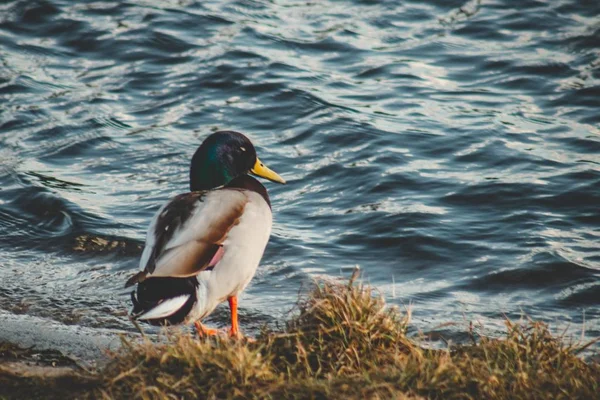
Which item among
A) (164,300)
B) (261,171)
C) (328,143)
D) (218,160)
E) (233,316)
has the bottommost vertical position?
(328,143)

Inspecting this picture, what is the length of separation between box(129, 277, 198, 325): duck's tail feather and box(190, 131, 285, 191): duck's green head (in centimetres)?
101

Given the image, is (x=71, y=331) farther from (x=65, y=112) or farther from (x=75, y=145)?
(x=65, y=112)

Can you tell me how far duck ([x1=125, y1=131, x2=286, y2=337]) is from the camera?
4.19 meters

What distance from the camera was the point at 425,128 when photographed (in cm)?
811

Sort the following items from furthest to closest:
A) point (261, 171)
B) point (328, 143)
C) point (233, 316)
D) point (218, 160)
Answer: point (328, 143)
point (261, 171)
point (218, 160)
point (233, 316)

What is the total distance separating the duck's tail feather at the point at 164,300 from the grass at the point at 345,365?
0.50 metres

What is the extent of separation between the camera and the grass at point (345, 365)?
3.27 metres

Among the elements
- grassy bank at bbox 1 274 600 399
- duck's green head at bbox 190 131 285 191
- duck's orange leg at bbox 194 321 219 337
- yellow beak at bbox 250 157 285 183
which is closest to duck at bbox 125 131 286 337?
duck's orange leg at bbox 194 321 219 337

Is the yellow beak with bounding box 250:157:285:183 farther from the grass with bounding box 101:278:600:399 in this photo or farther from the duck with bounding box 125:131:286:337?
the grass with bounding box 101:278:600:399

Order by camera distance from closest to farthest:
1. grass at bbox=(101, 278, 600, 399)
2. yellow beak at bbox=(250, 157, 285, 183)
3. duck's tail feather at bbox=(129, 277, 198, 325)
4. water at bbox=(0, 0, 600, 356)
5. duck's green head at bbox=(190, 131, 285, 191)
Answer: grass at bbox=(101, 278, 600, 399)
duck's tail feather at bbox=(129, 277, 198, 325)
duck's green head at bbox=(190, 131, 285, 191)
yellow beak at bbox=(250, 157, 285, 183)
water at bbox=(0, 0, 600, 356)

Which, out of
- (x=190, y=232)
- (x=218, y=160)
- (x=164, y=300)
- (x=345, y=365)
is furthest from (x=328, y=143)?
(x=345, y=365)

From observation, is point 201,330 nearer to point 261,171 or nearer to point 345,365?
point 345,365

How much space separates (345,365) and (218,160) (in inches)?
74.4

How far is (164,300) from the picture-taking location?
4.20 meters
